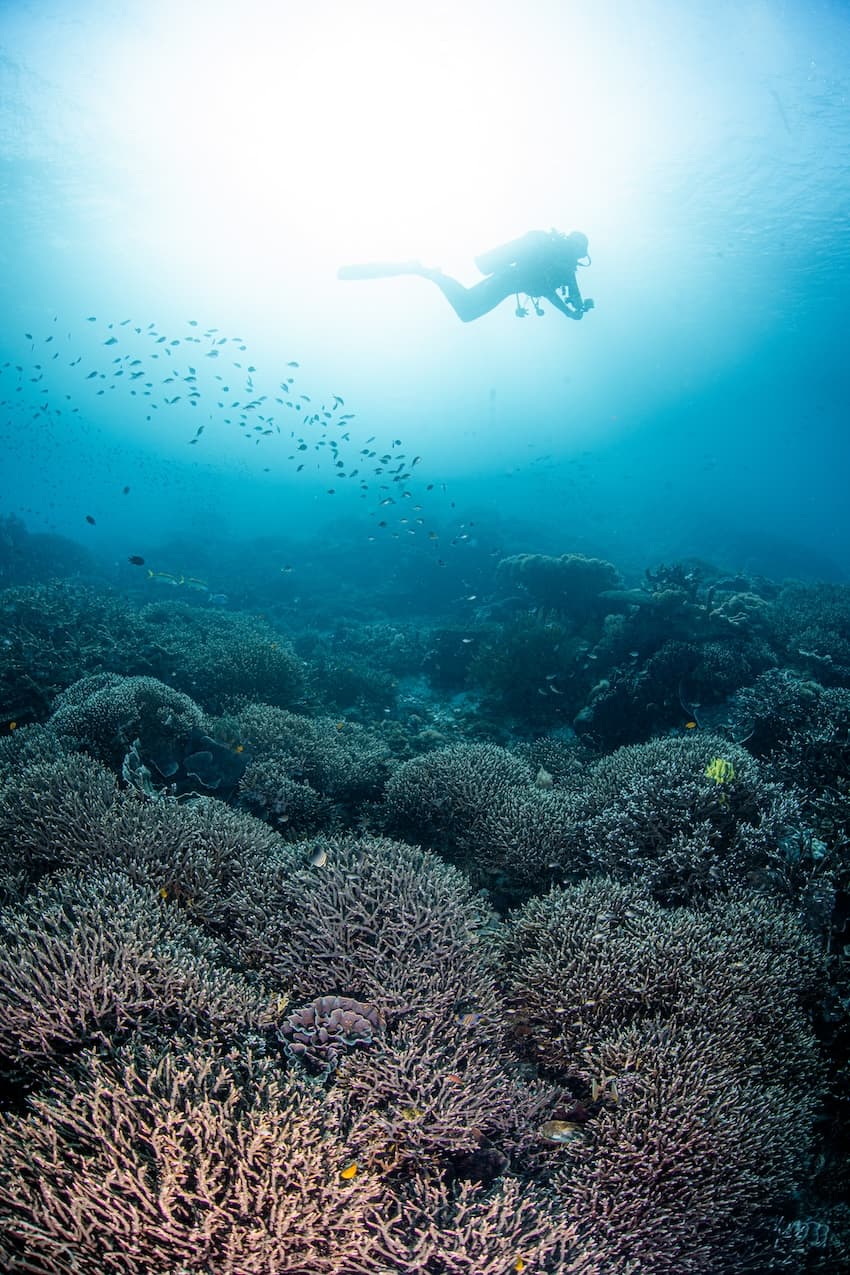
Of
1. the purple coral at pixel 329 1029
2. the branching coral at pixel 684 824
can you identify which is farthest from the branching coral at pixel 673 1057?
the purple coral at pixel 329 1029

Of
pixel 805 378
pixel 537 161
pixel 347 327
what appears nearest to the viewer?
pixel 537 161

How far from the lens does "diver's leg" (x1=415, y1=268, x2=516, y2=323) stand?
1394 cm

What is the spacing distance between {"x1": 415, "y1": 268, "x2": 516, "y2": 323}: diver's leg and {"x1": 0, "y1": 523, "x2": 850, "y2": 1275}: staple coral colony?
12.4 m

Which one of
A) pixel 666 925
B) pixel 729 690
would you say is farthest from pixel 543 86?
pixel 666 925

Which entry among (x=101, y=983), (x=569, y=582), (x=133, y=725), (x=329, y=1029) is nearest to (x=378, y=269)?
(x=569, y=582)

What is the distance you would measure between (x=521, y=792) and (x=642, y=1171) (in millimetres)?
3622

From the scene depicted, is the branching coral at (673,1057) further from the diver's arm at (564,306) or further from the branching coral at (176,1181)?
the diver's arm at (564,306)

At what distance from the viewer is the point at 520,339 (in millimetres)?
77688

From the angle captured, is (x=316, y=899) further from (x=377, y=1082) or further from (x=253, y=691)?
(x=253, y=691)

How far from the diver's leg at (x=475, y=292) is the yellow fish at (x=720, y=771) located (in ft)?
41.1

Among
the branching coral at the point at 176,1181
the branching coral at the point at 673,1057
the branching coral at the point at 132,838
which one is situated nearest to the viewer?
the branching coral at the point at 176,1181

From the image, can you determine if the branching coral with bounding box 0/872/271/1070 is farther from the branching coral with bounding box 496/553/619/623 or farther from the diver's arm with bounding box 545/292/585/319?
the diver's arm with bounding box 545/292/585/319

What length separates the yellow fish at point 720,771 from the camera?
18.3 feet

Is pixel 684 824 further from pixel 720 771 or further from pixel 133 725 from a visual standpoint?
pixel 133 725
